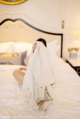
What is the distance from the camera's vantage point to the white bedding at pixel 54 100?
126cm

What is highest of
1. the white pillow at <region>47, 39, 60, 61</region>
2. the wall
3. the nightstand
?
the wall

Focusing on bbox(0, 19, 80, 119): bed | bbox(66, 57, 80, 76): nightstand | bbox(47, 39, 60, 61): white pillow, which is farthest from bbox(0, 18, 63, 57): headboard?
bbox(66, 57, 80, 76): nightstand

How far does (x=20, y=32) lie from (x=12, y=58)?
2.53 ft

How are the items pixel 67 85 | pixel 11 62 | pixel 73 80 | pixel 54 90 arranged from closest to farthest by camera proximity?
pixel 54 90, pixel 67 85, pixel 73 80, pixel 11 62

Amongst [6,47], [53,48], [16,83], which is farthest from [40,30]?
[16,83]

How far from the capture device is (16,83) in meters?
1.89

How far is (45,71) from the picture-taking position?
146 centimetres

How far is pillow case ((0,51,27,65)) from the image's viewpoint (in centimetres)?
247

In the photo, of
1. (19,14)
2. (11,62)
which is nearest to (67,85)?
(11,62)

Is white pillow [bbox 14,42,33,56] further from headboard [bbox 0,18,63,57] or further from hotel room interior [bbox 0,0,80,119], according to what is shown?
headboard [bbox 0,18,63,57]

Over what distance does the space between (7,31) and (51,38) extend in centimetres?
90

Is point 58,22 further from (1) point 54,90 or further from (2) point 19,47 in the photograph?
(1) point 54,90

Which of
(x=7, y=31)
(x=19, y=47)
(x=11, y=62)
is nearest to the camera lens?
(x=11, y=62)

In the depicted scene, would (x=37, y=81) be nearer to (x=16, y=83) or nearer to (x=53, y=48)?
(x=16, y=83)
